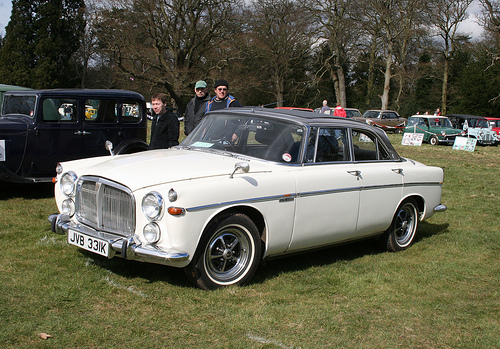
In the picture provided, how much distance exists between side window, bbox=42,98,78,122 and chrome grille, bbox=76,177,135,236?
4607 mm

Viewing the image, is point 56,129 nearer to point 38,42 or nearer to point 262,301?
point 262,301

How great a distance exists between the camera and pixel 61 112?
924cm

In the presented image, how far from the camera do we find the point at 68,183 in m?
5.29

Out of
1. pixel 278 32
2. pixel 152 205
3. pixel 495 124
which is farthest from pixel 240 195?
pixel 278 32

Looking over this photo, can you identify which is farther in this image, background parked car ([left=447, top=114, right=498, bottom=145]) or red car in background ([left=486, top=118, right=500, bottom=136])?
red car in background ([left=486, top=118, right=500, bottom=136])

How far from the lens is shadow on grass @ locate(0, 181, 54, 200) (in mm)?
9086

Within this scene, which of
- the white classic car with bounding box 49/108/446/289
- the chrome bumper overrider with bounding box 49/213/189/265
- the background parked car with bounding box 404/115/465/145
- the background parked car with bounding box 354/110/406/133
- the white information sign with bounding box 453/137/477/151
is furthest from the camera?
the background parked car with bounding box 354/110/406/133

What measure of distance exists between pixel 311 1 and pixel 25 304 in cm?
4206

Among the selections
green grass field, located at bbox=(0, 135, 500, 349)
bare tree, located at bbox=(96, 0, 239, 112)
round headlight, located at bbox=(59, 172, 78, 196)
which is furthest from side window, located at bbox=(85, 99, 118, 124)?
bare tree, located at bbox=(96, 0, 239, 112)

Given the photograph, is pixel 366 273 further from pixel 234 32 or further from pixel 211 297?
pixel 234 32

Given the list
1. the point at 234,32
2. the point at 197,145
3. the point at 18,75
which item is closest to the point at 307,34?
the point at 234,32

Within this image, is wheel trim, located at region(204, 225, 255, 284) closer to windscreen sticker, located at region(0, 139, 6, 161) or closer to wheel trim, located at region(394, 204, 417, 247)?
wheel trim, located at region(394, 204, 417, 247)

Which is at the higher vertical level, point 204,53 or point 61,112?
point 204,53

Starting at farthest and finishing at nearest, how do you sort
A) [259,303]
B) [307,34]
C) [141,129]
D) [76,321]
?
[307,34] → [141,129] → [259,303] → [76,321]
